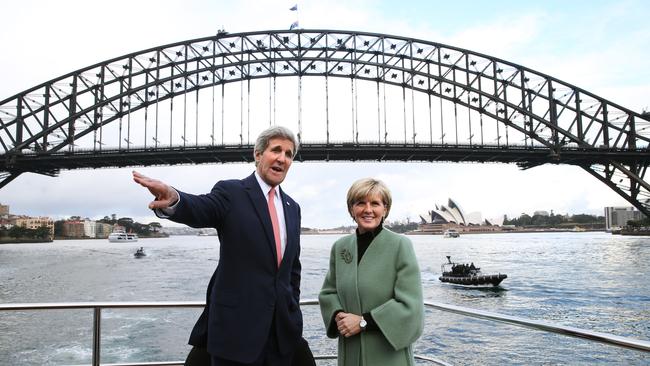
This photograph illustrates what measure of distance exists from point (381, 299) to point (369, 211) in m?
0.36

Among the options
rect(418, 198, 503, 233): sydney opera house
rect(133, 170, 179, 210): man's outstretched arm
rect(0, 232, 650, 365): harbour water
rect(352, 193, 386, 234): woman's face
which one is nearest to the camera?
rect(133, 170, 179, 210): man's outstretched arm

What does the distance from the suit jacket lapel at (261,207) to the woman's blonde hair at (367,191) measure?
376 mm

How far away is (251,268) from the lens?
69.8 inches

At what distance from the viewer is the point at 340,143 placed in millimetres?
35125

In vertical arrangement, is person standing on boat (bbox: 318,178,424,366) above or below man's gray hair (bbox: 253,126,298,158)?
below

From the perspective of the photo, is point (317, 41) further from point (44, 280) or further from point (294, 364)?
point (294, 364)

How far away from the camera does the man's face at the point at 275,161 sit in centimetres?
192

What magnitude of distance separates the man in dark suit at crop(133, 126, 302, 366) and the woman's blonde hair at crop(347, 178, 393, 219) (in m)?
0.30

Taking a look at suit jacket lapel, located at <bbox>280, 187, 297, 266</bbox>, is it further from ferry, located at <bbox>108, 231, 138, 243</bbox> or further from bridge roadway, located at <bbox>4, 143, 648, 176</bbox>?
ferry, located at <bbox>108, 231, 138, 243</bbox>

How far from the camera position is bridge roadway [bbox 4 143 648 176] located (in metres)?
33.8

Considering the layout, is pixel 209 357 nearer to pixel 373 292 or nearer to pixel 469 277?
pixel 373 292

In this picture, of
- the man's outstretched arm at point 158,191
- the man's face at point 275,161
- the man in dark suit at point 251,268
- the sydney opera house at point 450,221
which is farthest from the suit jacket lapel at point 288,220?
the sydney opera house at point 450,221

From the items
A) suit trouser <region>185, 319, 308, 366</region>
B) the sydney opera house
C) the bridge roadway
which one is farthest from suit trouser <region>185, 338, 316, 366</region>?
the sydney opera house

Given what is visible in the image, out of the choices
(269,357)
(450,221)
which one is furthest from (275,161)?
(450,221)
